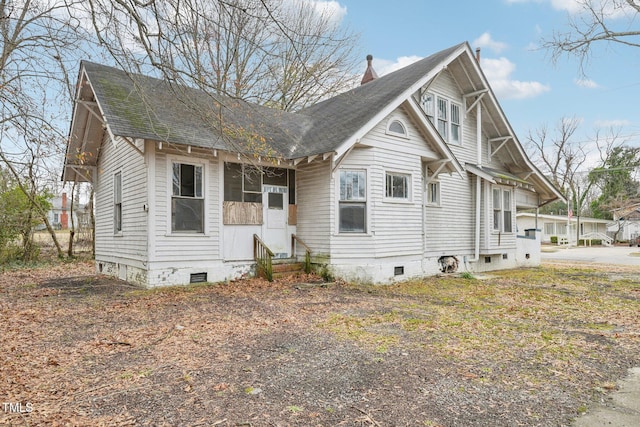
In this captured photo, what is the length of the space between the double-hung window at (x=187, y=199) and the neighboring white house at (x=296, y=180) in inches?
1.0

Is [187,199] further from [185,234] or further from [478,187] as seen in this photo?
[478,187]

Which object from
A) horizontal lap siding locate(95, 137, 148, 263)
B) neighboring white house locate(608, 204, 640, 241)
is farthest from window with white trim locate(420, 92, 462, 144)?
neighboring white house locate(608, 204, 640, 241)

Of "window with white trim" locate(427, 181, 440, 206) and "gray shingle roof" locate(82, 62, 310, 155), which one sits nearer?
"gray shingle roof" locate(82, 62, 310, 155)

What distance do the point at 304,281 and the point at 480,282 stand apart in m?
5.34

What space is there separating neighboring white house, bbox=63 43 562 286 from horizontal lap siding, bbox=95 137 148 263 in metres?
0.05

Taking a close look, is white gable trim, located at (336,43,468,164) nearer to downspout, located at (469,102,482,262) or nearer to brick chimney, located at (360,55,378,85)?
downspout, located at (469,102,482,262)

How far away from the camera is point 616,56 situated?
1256 centimetres

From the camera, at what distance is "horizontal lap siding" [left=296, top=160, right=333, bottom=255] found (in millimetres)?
10664

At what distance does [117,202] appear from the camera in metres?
11.2

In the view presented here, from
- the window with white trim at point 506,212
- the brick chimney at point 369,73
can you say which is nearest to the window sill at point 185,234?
the brick chimney at point 369,73

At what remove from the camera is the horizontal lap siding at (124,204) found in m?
9.57

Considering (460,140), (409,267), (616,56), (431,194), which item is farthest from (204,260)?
(616,56)

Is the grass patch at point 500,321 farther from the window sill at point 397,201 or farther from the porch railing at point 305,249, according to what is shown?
the window sill at point 397,201

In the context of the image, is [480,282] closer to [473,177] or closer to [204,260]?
[473,177]
